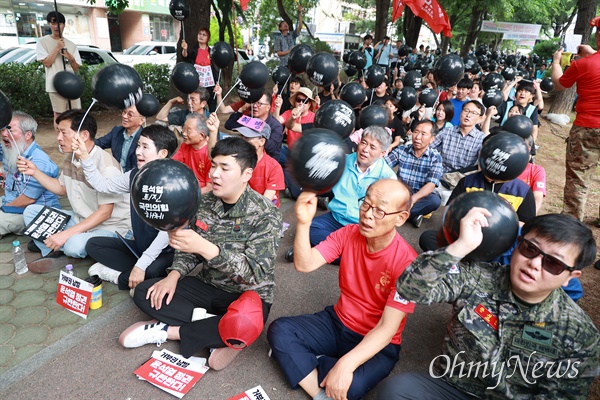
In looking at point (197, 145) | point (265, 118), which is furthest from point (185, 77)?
point (265, 118)

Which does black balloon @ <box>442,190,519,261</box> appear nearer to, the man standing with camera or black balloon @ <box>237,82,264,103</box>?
black balloon @ <box>237,82,264,103</box>

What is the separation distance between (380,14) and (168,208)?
48.5ft

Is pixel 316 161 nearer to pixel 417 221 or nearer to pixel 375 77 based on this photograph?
pixel 417 221

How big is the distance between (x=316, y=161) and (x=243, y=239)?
0.92 meters

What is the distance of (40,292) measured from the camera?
334 centimetres

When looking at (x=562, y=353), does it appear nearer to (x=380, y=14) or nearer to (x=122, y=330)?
(x=122, y=330)

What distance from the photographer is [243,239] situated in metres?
2.67

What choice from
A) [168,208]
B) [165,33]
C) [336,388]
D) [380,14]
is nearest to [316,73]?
[168,208]

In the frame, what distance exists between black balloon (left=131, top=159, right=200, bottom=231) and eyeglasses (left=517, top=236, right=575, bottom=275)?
5.49 ft

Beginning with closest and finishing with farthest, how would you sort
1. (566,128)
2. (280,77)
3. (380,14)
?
(280,77) → (566,128) → (380,14)

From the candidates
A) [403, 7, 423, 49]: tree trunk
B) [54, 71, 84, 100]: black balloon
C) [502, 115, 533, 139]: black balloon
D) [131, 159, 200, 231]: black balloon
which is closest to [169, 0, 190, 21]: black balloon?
[54, 71, 84, 100]: black balloon

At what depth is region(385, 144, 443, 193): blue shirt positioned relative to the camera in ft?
15.3

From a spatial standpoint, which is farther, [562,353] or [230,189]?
[230,189]

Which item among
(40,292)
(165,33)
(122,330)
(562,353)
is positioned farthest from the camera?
(165,33)
